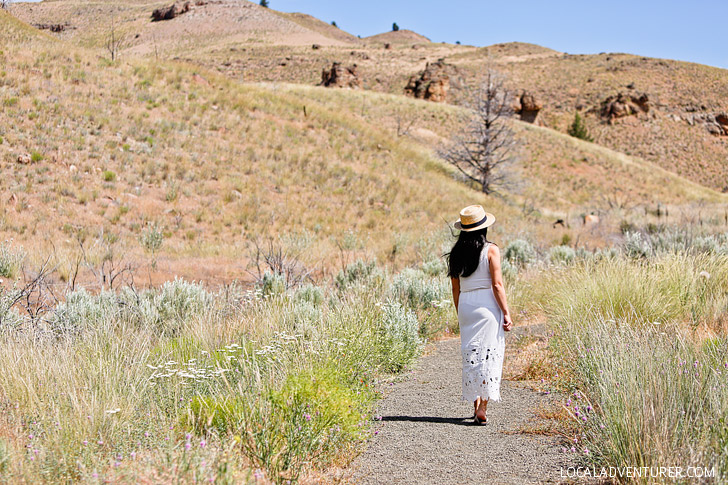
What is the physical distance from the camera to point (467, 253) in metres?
4.32

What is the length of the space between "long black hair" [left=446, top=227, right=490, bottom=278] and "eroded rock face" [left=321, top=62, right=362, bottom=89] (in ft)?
172

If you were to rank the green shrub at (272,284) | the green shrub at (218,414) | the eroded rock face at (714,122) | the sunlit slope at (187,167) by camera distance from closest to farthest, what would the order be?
1. the green shrub at (218,414)
2. the green shrub at (272,284)
3. the sunlit slope at (187,167)
4. the eroded rock face at (714,122)

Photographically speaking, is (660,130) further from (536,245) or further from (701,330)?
(701,330)

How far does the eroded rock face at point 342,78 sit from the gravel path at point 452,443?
2070 inches

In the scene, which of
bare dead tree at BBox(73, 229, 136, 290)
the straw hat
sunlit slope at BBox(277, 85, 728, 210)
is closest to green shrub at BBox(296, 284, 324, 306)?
the straw hat

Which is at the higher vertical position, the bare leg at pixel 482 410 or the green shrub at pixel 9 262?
the green shrub at pixel 9 262

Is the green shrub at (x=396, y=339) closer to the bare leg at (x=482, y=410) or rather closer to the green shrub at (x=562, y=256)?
the bare leg at (x=482, y=410)

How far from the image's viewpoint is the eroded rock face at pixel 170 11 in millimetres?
96812

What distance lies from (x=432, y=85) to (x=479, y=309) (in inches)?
2106

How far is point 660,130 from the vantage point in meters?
54.7

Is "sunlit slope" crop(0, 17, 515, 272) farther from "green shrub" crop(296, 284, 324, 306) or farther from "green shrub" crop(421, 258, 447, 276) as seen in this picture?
"green shrub" crop(296, 284, 324, 306)

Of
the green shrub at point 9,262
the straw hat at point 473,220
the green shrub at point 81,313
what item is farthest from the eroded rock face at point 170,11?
the straw hat at point 473,220

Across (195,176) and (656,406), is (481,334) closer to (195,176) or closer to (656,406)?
(656,406)

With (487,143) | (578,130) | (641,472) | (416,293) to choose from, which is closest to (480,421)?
(641,472)
